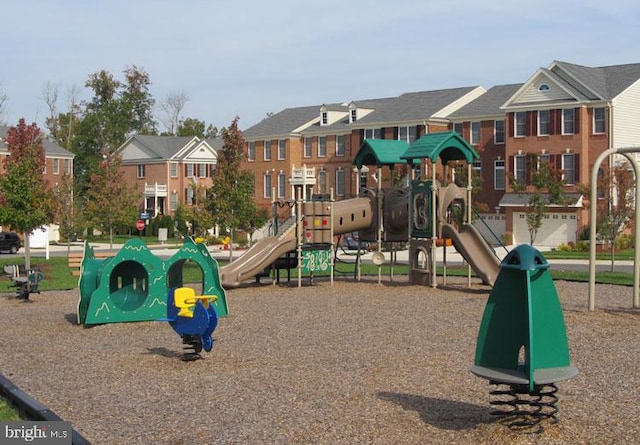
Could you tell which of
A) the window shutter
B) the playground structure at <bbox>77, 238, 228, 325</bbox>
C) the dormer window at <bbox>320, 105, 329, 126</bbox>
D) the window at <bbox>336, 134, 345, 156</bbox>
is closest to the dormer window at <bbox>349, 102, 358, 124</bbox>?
the window at <bbox>336, 134, 345, 156</bbox>

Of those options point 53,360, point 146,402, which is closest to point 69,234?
point 53,360

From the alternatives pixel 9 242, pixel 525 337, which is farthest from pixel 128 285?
pixel 9 242

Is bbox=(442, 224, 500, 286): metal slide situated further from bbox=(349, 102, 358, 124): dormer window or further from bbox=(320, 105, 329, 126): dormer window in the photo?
bbox=(320, 105, 329, 126): dormer window

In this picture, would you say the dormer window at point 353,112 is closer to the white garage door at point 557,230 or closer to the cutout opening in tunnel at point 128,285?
the white garage door at point 557,230

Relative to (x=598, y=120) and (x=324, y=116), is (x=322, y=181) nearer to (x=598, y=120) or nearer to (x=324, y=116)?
(x=324, y=116)

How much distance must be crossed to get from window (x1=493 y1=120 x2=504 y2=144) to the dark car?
2839 cm

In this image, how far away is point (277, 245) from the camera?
26.3m

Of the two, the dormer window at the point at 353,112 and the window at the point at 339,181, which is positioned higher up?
the dormer window at the point at 353,112

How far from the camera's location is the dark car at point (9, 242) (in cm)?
5050

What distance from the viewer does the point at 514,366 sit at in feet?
31.8

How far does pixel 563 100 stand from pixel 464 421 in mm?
44817

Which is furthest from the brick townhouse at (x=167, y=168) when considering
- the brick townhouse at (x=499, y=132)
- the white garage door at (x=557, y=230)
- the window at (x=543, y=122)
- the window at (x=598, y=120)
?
the window at (x=598, y=120)

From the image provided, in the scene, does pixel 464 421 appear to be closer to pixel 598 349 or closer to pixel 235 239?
pixel 598 349

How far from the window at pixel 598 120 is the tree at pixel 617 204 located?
725 cm
